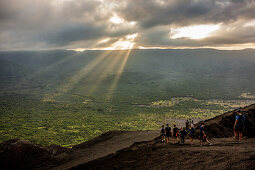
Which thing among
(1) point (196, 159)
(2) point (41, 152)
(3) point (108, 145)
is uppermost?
(1) point (196, 159)

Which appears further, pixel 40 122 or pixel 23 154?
pixel 40 122

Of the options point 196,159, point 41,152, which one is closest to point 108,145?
point 41,152

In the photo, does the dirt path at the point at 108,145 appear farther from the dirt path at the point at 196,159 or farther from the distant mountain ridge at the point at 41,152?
the dirt path at the point at 196,159

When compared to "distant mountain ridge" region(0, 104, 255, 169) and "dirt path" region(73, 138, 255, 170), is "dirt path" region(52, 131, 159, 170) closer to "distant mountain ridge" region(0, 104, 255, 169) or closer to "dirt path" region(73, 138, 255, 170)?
"distant mountain ridge" region(0, 104, 255, 169)

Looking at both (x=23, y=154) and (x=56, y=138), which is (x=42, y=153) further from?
(x=56, y=138)

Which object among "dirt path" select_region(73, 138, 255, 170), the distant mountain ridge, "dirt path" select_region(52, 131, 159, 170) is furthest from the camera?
"dirt path" select_region(52, 131, 159, 170)

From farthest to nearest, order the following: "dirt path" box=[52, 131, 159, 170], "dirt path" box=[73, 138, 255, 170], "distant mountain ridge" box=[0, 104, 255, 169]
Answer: "dirt path" box=[52, 131, 159, 170]
"distant mountain ridge" box=[0, 104, 255, 169]
"dirt path" box=[73, 138, 255, 170]

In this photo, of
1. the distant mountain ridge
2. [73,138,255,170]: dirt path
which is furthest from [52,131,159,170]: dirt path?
[73,138,255,170]: dirt path

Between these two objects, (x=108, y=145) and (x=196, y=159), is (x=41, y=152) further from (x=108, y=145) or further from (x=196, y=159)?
(x=196, y=159)

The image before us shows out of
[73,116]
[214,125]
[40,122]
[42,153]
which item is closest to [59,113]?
[73,116]

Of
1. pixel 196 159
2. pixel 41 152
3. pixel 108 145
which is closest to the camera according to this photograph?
pixel 196 159

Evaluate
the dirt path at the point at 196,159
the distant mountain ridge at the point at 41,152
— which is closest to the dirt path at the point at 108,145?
the distant mountain ridge at the point at 41,152
